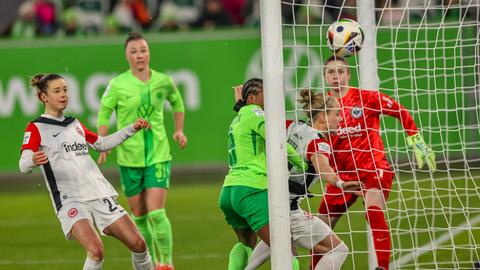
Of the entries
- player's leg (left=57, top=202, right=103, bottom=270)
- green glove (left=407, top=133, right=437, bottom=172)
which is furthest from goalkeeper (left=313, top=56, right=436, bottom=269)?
player's leg (left=57, top=202, right=103, bottom=270)

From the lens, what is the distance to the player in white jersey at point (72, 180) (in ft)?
27.9

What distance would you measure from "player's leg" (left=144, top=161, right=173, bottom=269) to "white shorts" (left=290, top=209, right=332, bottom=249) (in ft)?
7.95

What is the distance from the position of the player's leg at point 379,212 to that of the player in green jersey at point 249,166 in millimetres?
1229

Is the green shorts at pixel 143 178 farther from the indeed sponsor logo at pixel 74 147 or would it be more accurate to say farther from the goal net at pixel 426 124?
the indeed sponsor logo at pixel 74 147

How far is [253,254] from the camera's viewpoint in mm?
8711

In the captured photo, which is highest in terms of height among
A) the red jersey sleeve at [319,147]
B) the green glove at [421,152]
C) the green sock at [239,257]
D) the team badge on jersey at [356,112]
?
the team badge on jersey at [356,112]

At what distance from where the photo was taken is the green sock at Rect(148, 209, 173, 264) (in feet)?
34.7

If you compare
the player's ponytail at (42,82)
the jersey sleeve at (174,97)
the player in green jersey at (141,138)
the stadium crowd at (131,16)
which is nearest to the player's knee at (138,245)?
the player's ponytail at (42,82)

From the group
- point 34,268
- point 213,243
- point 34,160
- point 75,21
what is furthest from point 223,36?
point 34,160

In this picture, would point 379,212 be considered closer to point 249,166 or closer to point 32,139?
point 249,166

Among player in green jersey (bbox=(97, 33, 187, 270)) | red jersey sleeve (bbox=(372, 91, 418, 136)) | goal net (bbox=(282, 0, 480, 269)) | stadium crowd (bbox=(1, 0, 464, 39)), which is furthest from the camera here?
stadium crowd (bbox=(1, 0, 464, 39))

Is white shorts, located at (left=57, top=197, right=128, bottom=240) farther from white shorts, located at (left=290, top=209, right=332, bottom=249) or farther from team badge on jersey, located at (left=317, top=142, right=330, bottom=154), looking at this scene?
team badge on jersey, located at (left=317, top=142, right=330, bottom=154)

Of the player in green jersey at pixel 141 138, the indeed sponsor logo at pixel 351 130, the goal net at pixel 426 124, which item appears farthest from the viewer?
the player in green jersey at pixel 141 138

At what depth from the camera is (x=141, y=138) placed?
1090cm
